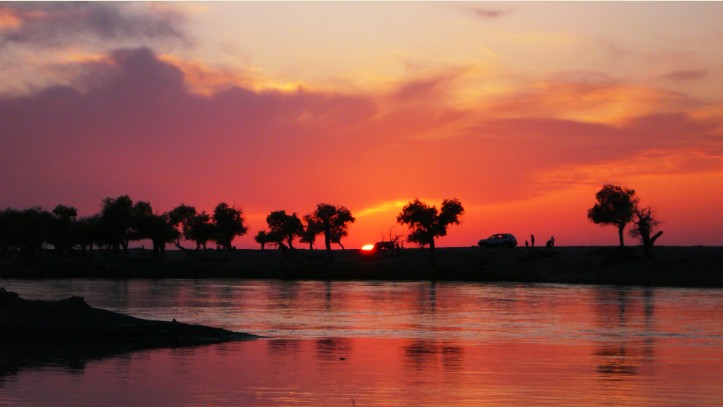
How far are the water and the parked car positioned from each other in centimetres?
8506

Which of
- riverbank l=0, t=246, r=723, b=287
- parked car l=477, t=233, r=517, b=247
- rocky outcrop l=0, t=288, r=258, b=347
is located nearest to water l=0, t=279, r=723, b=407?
rocky outcrop l=0, t=288, r=258, b=347

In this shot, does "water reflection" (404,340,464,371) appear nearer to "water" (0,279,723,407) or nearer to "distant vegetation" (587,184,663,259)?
"water" (0,279,723,407)

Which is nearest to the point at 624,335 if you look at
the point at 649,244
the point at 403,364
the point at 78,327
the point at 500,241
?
the point at 403,364

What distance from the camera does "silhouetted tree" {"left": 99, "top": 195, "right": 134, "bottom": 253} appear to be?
182 meters

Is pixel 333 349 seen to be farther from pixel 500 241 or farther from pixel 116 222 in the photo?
pixel 116 222

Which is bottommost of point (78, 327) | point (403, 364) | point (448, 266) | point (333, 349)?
point (403, 364)

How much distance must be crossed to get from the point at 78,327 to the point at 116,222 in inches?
5728

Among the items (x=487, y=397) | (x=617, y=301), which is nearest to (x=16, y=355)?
(x=487, y=397)

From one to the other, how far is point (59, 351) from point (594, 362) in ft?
73.0

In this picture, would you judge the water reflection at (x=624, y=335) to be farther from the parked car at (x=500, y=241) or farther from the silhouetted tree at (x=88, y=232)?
the silhouetted tree at (x=88, y=232)

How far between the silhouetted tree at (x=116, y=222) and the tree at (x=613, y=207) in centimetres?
9491

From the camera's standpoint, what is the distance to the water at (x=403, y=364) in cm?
2797

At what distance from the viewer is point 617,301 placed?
3248 inches

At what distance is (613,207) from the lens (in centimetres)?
13238
